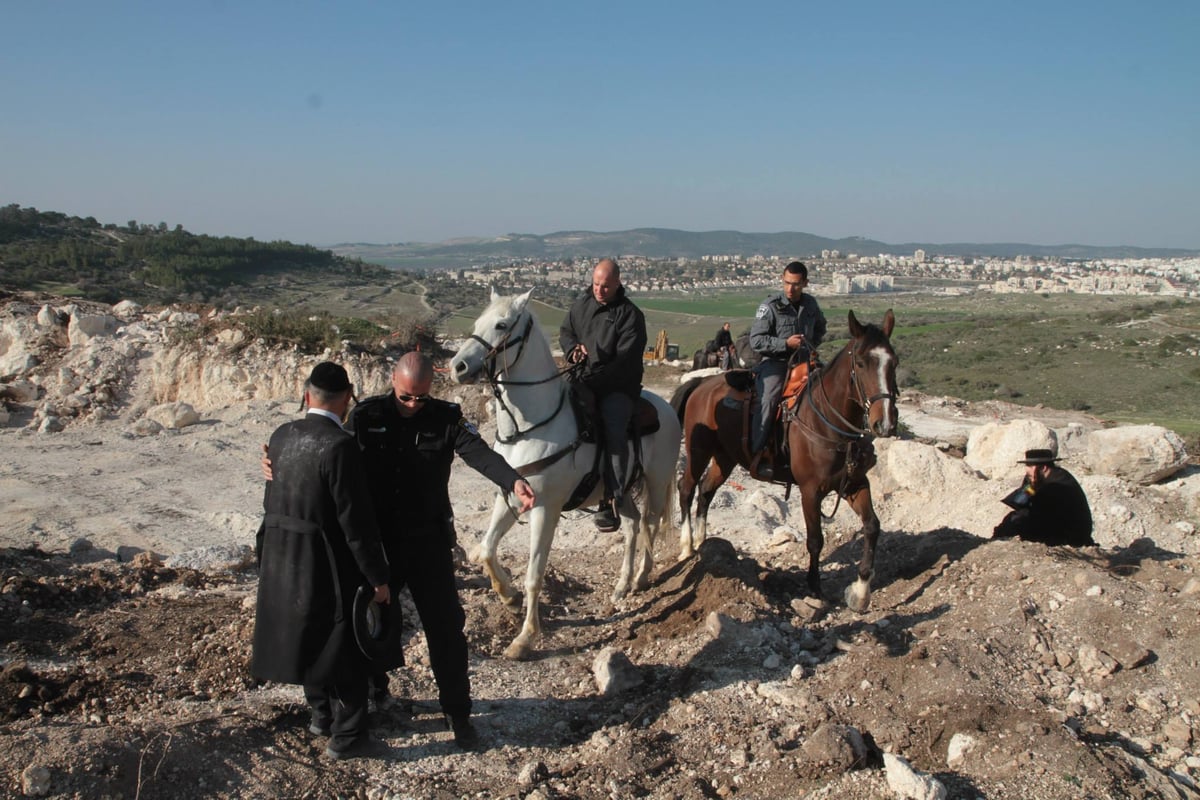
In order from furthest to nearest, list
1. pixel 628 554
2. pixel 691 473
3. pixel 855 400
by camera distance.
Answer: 1. pixel 691 473
2. pixel 628 554
3. pixel 855 400

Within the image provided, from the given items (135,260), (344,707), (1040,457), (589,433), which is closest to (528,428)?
(589,433)

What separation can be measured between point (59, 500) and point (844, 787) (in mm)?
10564

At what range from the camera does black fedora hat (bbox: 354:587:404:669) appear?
13.3 feet

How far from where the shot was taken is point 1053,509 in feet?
25.7

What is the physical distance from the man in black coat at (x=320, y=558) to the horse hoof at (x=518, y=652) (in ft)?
6.05

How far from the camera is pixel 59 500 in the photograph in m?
10.3

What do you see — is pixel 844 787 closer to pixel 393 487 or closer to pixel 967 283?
pixel 393 487

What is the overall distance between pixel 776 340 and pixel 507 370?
309 cm

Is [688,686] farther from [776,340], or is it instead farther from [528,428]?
[776,340]

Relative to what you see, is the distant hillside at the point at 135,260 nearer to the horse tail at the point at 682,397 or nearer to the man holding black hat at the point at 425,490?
the horse tail at the point at 682,397

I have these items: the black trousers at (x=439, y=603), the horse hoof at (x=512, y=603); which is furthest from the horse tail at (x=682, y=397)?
the black trousers at (x=439, y=603)

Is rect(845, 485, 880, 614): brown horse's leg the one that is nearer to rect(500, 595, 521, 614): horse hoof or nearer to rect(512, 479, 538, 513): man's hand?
rect(500, 595, 521, 614): horse hoof

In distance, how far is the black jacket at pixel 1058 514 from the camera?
7.80 m

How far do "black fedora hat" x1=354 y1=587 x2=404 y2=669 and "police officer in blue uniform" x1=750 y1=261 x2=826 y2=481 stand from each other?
4505mm
